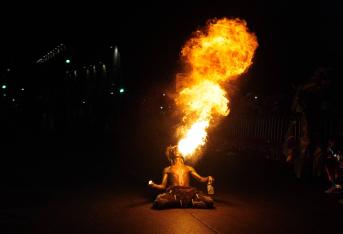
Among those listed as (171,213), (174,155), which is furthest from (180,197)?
(174,155)

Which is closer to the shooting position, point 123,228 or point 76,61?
point 123,228

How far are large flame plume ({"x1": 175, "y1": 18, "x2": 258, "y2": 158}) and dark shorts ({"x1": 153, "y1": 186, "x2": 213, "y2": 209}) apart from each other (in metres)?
1.20

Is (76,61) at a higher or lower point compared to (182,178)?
higher

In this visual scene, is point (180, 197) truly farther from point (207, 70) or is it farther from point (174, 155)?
point (207, 70)

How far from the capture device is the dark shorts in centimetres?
841

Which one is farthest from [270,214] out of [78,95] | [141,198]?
[78,95]

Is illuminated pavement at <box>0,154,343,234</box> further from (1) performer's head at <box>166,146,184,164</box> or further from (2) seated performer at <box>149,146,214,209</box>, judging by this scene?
(1) performer's head at <box>166,146,184,164</box>

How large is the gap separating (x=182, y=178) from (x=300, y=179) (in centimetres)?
483

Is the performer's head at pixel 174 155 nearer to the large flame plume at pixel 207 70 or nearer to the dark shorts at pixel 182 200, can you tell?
the large flame plume at pixel 207 70

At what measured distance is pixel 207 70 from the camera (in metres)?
10.3

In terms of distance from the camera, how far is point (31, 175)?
41.8 ft

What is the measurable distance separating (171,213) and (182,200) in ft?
1.38

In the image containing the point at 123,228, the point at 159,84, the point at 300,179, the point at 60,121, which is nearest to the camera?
the point at 123,228

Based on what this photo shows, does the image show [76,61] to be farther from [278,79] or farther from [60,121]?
[278,79]
